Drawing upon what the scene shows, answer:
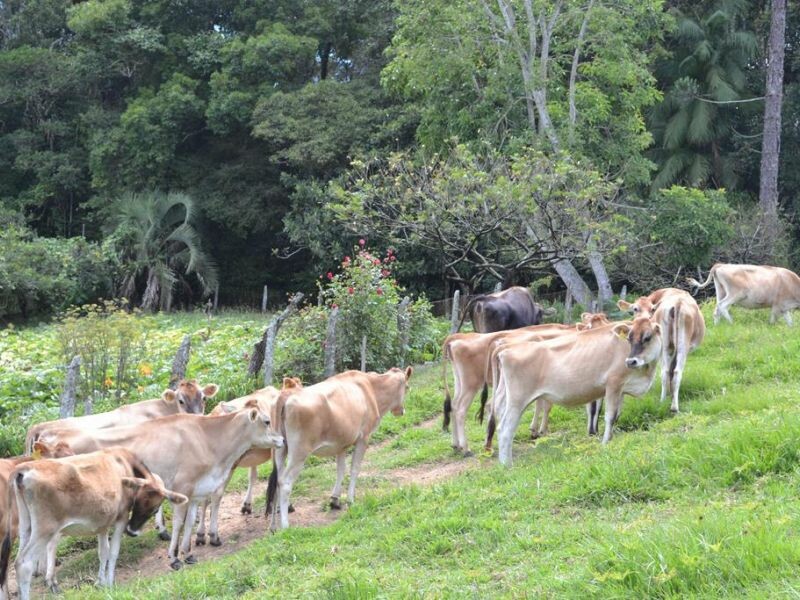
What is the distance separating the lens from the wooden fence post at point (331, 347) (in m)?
16.8

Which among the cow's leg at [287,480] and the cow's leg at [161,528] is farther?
the cow's leg at [161,528]

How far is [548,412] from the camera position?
12203mm

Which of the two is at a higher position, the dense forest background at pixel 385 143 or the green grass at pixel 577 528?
the dense forest background at pixel 385 143

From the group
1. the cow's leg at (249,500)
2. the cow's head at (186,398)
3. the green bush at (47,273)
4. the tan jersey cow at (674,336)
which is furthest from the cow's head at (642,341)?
the green bush at (47,273)

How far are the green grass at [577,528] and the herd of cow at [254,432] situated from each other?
1.71 ft

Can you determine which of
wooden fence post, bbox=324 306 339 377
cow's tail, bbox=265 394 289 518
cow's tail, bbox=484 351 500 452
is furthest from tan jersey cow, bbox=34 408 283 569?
wooden fence post, bbox=324 306 339 377

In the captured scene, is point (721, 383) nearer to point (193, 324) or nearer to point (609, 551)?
point (609, 551)

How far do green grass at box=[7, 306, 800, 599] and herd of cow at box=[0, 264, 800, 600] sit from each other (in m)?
0.52

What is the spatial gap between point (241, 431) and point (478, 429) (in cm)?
426

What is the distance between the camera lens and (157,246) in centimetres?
3453

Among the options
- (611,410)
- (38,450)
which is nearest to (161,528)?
(38,450)

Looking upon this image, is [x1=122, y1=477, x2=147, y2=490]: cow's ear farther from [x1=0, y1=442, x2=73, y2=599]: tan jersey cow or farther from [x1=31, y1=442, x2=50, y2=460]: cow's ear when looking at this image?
[x1=31, y1=442, x2=50, y2=460]: cow's ear

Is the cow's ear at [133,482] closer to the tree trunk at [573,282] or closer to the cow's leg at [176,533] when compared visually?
the cow's leg at [176,533]

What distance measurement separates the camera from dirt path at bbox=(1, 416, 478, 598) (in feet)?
30.5
